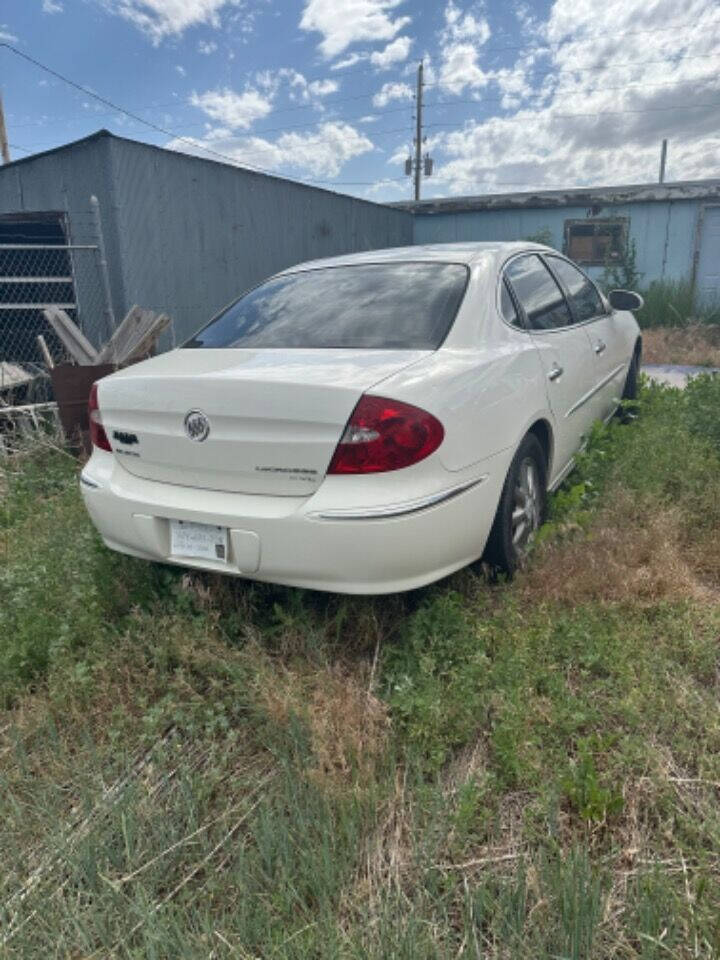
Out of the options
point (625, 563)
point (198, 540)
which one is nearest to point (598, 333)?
point (625, 563)

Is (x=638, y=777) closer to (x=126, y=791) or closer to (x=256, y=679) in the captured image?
(x=256, y=679)

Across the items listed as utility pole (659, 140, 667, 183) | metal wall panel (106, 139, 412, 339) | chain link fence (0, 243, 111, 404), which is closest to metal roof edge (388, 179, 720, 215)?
metal wall panel (106, 139, 412, 339)

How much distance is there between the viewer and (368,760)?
1.91 m

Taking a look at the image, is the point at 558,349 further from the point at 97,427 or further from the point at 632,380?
the point at 632,380

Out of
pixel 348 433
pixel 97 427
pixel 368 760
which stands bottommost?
pixel 368 760

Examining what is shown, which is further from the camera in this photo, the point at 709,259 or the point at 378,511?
the point at 709,259

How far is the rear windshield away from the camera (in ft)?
8.46

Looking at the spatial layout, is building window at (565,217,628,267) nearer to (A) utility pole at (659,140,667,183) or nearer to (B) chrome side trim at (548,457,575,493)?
(B) chrome side trim at (548,457,575,493)

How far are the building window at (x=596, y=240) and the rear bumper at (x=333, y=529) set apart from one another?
1287 cm

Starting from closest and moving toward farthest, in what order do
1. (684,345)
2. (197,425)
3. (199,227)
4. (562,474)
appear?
(197,425)
(562,474)
(199,227)
(684,345)

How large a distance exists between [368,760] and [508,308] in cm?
206

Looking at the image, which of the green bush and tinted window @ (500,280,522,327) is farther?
the green bush

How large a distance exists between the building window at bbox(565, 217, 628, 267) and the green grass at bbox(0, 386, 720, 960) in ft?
39.6

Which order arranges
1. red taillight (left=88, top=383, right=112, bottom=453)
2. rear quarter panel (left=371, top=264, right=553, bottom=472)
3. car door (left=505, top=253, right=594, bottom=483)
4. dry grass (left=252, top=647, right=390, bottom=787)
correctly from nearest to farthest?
dry grass (left=252, top=647, right=390, bottom=787) → rear quarter panel (left=371, top=264, right=553, bottom=472) → red taillight (left=88, top=383, right=112, bottom=453) → car door (left=505, top=253, right=594, bottom=483)
